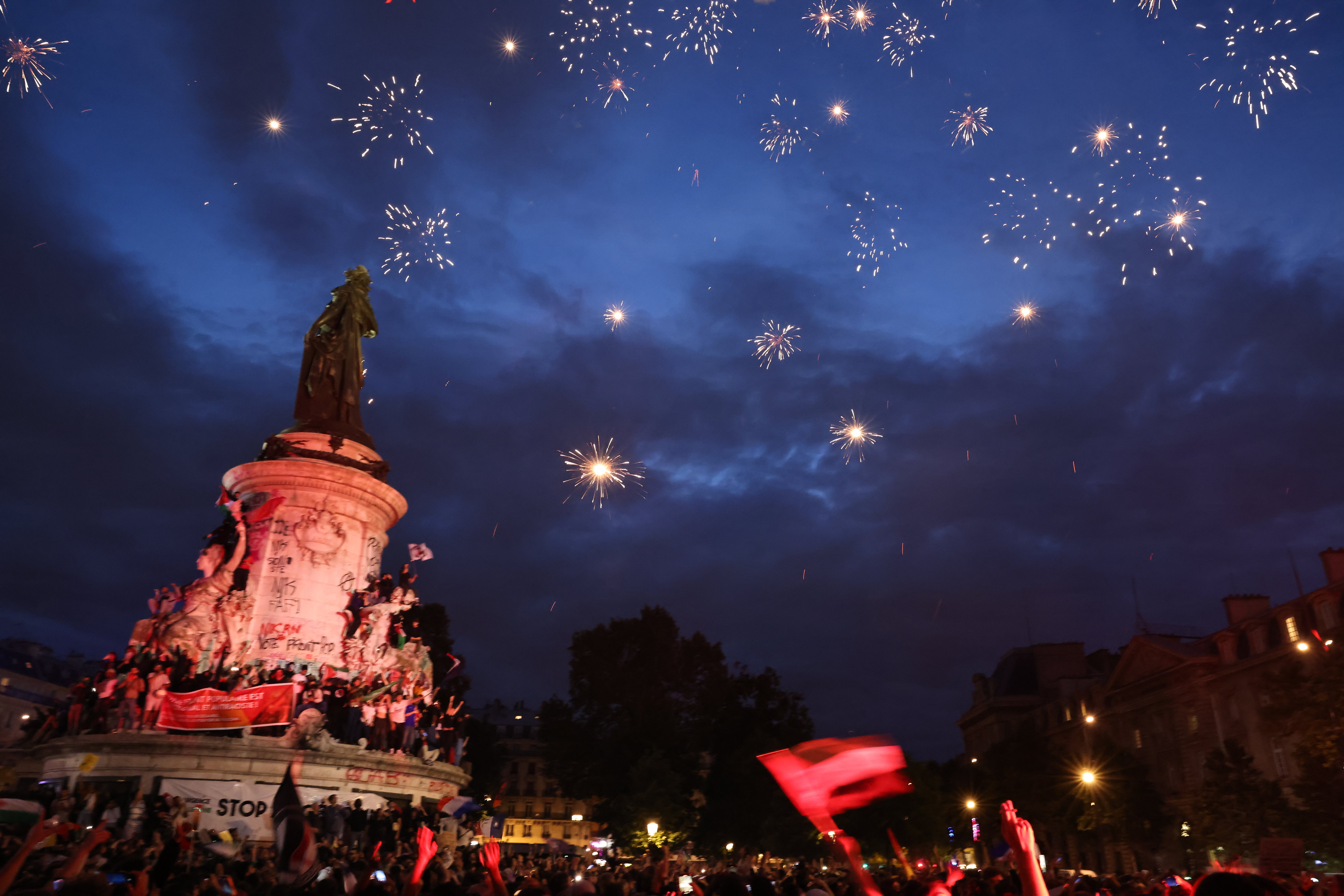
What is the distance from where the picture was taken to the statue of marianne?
119 ft

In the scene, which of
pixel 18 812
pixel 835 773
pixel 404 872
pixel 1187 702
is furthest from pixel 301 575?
pixel 1187 702

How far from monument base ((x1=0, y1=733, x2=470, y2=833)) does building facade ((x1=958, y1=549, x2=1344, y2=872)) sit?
32.2 metres

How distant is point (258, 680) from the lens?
27.3m

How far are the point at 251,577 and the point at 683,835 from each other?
2790 cm

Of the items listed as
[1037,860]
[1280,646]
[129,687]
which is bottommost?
[1037,860]

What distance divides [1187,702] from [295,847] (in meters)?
59.3

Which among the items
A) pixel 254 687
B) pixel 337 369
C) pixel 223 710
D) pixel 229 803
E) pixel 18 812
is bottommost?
pixel 18 812

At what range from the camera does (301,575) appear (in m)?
31.3

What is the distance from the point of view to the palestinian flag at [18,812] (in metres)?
13.5

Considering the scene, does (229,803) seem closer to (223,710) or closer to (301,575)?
(223,710)

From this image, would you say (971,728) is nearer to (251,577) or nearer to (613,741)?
(613,741)

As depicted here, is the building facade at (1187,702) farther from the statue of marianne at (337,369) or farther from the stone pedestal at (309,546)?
the statue of marianne at (337,369)

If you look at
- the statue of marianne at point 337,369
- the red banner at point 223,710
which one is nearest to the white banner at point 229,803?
the red banner at point 223,710

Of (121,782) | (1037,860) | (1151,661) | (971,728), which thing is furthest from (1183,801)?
(1037,860)
